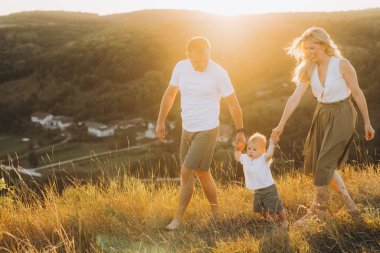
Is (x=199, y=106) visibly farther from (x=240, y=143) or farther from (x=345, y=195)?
(x=345, y=195)

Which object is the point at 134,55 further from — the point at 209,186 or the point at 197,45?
the point at 197,45

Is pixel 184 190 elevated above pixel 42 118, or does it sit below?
above

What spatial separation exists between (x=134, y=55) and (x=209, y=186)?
101 m

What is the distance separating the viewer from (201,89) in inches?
152

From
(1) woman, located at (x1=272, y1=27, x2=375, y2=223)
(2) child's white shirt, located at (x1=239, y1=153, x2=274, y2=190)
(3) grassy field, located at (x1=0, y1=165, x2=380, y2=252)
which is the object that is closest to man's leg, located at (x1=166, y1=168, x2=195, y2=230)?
(3) grassy field, located at (x1=0, y1=165, x2=380, y2=252)

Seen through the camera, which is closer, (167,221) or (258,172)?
(258,172)

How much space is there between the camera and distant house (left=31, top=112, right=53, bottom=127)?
290 feet

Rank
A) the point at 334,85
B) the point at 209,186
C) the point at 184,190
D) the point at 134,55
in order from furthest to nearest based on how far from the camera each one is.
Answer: the point at 134,55 → the point at 209,186 → the point at 184,190 → the point at 334,85

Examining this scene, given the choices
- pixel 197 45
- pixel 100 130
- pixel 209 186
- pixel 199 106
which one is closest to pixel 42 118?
pixel 100 130

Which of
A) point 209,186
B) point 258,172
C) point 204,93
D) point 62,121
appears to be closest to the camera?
point 258,172

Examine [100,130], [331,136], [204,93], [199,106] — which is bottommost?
[100,130]

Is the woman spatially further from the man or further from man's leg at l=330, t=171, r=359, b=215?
the man

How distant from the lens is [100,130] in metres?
A: 74.2

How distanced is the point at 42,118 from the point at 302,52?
301ft
